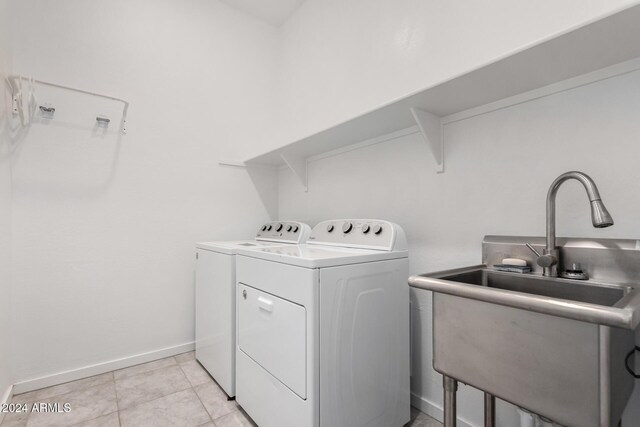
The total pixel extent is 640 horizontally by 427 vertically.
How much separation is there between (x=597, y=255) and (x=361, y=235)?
37.9 inches

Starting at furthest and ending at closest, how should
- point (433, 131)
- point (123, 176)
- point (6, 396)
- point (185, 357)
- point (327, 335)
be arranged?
point (185, 357)
point (123, 176)
point (6, 396)
point (433, 131)
point (327, 335)

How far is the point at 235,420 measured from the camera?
1562 millimetres

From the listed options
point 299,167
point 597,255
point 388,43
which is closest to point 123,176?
point 299,167

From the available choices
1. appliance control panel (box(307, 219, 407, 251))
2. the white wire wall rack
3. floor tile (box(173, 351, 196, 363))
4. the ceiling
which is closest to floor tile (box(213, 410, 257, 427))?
floor tile (box(173, 351, 196, 363))

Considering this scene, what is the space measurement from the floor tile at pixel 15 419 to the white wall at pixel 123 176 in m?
0.25

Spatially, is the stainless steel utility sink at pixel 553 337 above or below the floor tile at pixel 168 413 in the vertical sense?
above

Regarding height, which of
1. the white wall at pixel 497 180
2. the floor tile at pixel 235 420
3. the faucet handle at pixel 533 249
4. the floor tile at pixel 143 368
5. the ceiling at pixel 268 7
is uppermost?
the ceiling at pixel 268 7

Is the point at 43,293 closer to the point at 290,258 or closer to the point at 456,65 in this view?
the point at 290,258

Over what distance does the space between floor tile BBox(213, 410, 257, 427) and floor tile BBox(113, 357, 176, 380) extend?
830 millimetres

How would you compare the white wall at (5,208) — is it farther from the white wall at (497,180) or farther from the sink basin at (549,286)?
the sink basin at (549,286)

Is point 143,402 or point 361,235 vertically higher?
point 361,235

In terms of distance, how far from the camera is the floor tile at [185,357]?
2238 millimetres

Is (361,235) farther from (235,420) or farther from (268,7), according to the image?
(268,7)

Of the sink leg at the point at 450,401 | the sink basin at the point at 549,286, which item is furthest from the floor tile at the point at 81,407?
the sink basin at the point at 549,286
